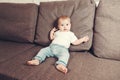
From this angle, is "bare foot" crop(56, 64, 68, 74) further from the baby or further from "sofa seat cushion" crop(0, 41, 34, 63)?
"sofa seat cushion" crop(0, 41, 34, 63)

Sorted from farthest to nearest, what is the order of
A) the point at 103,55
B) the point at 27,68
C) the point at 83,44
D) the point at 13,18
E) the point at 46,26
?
1. the point at 13,18
2. the point at 46,26
3. the point at 83,44
4. the point at 103,55
5. the point at 27,68

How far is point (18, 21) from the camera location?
207 centimetres

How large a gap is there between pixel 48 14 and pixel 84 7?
397 millimetres

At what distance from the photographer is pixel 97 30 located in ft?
5.51

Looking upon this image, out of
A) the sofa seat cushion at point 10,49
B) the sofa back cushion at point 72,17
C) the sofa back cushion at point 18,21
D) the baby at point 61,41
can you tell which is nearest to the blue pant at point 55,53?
the baby at point 61,41

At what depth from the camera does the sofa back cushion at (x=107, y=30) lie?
157 centimetres

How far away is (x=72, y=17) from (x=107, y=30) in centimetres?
38

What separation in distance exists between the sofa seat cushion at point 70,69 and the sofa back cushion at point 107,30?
8 cm

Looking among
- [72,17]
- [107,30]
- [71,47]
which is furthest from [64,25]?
[107,30]

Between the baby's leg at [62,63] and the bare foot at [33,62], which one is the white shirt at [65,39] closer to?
the baby's leg at [62,63]

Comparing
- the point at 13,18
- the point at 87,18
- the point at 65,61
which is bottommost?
the point at 65,61

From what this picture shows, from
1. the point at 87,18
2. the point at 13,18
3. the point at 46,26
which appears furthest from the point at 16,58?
the point at 87,18

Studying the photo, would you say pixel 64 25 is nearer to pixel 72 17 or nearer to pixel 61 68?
pixel 72 17

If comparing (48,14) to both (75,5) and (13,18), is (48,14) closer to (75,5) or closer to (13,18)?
(75,5)
